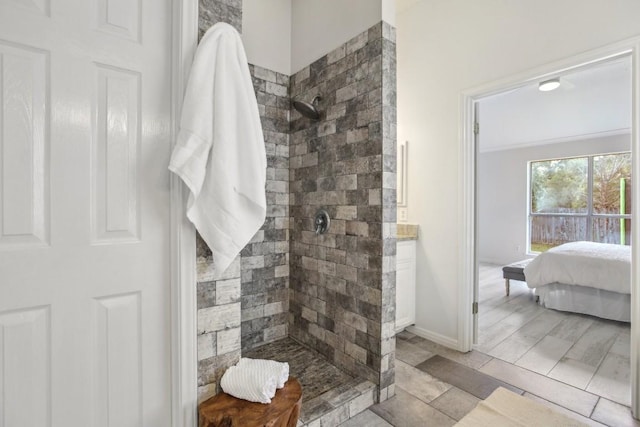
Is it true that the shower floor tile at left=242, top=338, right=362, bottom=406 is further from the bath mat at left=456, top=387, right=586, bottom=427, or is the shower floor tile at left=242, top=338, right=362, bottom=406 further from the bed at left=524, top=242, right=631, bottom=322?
the bed at left=524, top=242, right=631, bottom=322

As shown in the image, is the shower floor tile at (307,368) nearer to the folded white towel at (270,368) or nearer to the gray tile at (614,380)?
the folded white towel at (270,368)

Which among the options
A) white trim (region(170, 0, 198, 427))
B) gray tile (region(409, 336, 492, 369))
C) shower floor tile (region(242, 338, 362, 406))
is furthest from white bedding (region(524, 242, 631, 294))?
white trim (region(170, 0, 198, 427))

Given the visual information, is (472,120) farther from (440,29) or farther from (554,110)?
(554,110)

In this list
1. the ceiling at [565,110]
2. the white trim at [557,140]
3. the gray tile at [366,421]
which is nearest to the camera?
the gray tile at [366,421]

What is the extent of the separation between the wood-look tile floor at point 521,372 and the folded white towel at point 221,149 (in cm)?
128

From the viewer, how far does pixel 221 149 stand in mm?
1081

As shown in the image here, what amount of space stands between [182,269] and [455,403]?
5.71 feet

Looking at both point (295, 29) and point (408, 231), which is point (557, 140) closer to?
point (408, 231)

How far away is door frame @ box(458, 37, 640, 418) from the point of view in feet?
5.40

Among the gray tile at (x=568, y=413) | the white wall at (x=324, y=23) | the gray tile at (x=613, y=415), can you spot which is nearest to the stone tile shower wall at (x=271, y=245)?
the white wall at (x=324, y=23)

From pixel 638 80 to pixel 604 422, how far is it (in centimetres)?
190

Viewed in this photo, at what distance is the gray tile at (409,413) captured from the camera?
158 cm

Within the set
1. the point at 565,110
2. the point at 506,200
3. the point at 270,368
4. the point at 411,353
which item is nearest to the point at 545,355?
the point at 411,353

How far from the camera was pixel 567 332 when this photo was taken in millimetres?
2775
